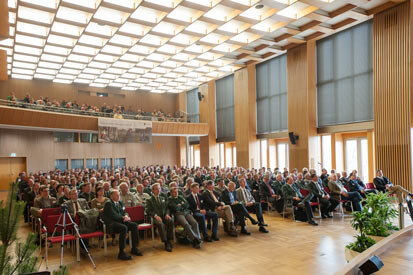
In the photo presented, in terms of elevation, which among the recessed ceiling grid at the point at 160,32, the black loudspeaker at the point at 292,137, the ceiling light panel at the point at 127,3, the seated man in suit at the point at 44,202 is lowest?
the seated man in suit at the point at 44,202

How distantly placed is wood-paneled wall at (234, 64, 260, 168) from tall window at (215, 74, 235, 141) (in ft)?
4.72

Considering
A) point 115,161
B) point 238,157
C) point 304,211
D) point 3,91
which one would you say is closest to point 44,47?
point 3,91

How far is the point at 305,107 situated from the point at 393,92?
4.09 m

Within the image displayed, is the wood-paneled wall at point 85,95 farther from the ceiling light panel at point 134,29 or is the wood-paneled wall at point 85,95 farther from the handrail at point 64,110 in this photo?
the ceiling light panel at point 134,29

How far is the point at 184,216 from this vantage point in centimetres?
642

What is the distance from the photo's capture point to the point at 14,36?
13.1 metres

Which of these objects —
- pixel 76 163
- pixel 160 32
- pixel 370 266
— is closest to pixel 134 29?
pixel 160 32

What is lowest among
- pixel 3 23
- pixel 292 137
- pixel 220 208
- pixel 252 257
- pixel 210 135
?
pixel 252 257

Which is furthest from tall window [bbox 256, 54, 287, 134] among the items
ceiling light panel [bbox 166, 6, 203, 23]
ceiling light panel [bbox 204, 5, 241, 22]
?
ceiling light panel [bbox 166, 6, 203, 23]

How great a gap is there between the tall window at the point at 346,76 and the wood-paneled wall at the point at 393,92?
785 millimetres

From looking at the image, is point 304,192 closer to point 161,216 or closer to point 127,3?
point 161,216

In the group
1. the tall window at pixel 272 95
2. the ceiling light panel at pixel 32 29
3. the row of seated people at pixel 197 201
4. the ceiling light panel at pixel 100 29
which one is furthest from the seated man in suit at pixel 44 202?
the tall window at pixel 272 95

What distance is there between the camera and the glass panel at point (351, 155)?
14.1 m

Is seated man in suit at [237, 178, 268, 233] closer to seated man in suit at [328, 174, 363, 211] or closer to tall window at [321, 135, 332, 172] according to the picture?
seated man in suit at [328, 174, 363, 211]
